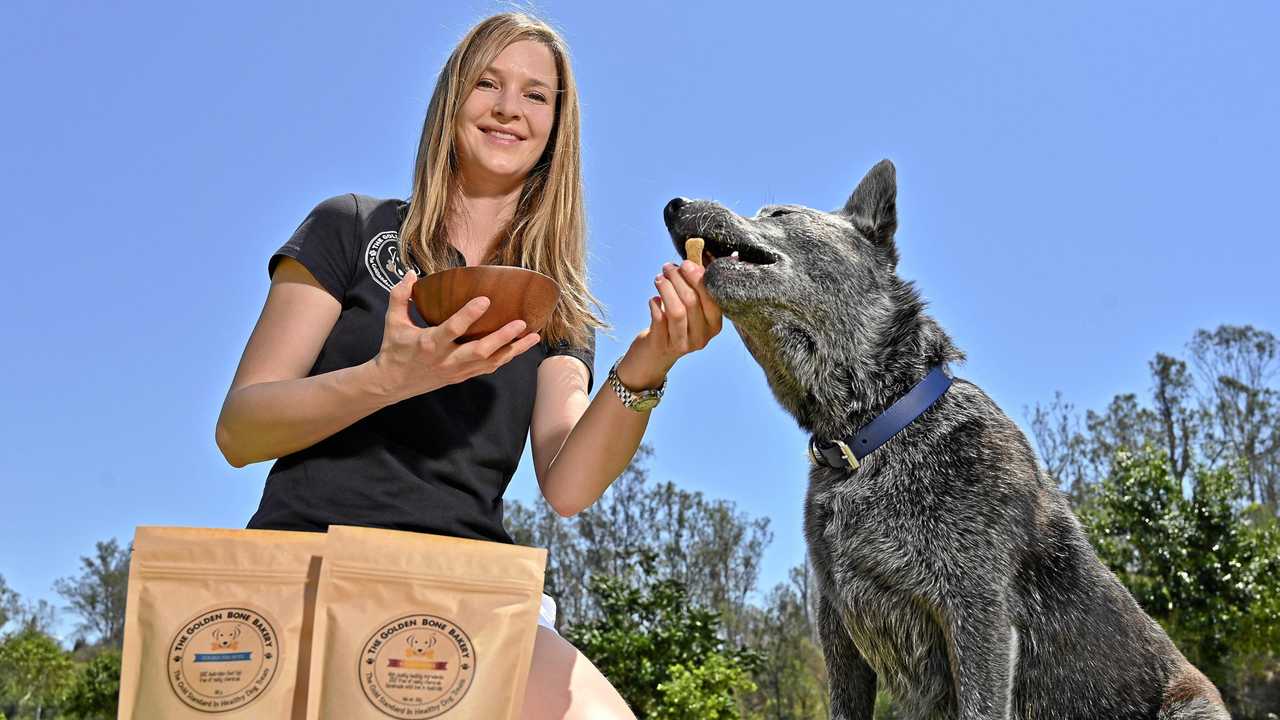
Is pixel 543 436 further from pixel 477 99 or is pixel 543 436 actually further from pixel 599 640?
pixel 599 640

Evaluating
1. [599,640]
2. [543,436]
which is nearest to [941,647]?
[543,436]

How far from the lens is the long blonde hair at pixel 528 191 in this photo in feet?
9.50

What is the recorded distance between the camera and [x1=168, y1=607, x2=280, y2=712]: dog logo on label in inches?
78.1

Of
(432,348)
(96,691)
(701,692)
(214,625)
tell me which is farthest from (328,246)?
(96,691)

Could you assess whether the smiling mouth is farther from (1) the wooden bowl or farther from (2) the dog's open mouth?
(1) the wooden bowl

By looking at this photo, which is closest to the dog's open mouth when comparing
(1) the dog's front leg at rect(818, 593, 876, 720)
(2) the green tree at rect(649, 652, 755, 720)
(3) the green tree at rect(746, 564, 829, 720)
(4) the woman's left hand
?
(4) the woman's left hand

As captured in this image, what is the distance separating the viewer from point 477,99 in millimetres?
2930

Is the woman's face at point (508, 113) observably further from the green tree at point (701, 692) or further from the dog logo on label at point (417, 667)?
the green tree at point (701, 692)

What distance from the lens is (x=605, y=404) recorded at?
2773 millimetres

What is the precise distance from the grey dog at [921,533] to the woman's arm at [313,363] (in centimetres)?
75

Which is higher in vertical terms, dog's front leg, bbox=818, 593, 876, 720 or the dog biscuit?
the dog biscuit

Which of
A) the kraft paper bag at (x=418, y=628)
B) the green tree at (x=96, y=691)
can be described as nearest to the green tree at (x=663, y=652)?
the kraft paper bag at (x=418, y=628)

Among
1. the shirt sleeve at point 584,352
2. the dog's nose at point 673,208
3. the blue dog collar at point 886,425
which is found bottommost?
the blue dog collar at point 886,425

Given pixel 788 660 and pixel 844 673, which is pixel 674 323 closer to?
pixel 844 673
